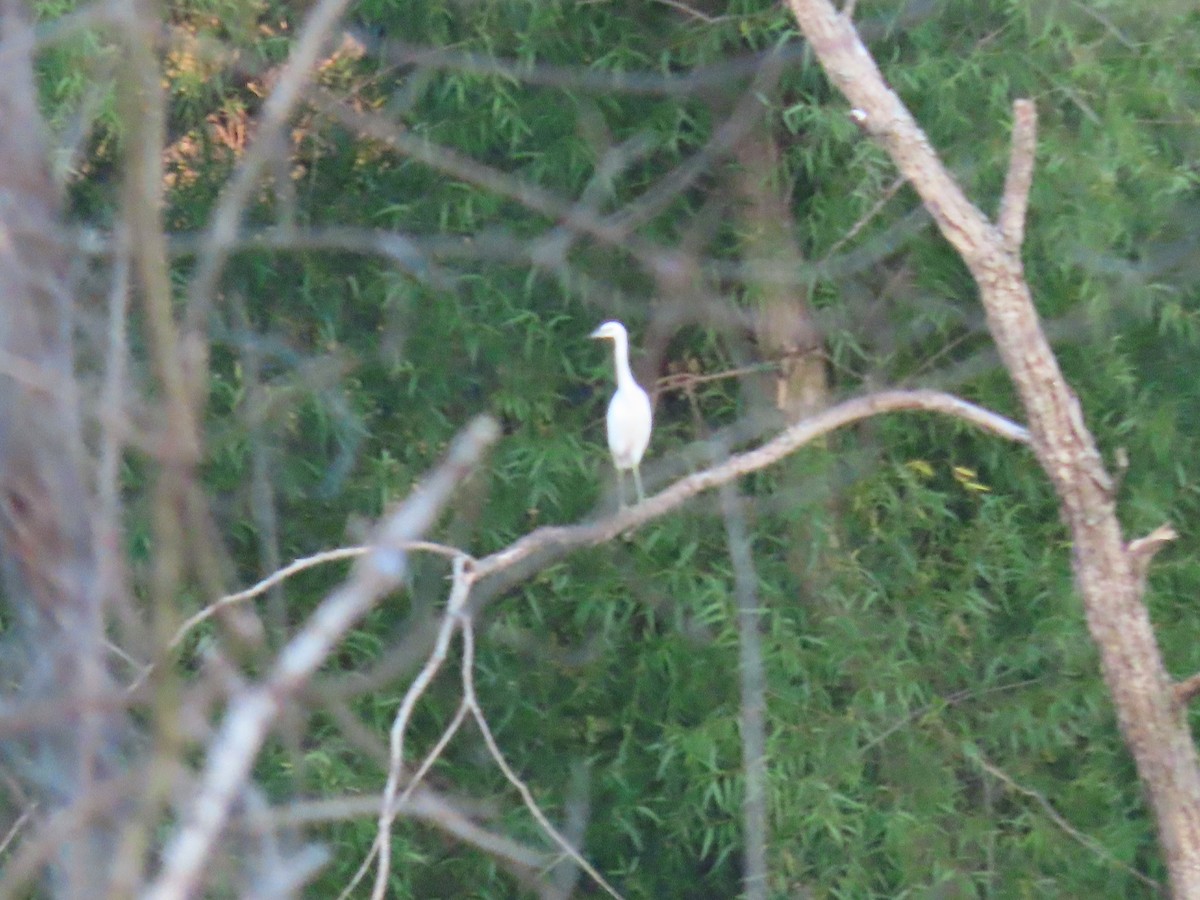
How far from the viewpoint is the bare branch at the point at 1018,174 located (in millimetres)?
2029

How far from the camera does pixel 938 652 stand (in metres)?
3.10

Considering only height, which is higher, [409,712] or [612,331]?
[409,712]

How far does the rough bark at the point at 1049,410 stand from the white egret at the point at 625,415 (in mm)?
797

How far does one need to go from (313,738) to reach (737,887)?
2.70 feet

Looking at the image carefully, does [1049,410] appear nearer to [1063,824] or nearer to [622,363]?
[622,363]

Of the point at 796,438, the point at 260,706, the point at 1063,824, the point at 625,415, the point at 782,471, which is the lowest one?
the point at 1063,824

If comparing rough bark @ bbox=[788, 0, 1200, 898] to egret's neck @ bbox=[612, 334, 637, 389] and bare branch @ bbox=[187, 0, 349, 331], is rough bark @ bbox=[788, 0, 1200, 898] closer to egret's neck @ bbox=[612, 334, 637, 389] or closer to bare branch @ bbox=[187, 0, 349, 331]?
egret's neck @ bbox=[612, 334, 637, 389]

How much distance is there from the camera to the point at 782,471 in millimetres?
3160

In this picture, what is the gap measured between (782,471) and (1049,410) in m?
1.01

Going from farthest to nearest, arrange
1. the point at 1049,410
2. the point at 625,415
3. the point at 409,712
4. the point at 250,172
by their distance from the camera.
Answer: the point at 625,415, the point at 1049,410, the point at 409,712, the point at 250,172

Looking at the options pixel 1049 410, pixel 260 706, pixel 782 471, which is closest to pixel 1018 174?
pixel 1049 410

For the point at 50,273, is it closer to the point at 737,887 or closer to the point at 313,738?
the point at 313,738

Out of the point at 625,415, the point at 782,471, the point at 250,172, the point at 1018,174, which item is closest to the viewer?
the point at 250,172

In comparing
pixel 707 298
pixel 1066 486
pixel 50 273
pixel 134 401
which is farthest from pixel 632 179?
pixel 50 273
